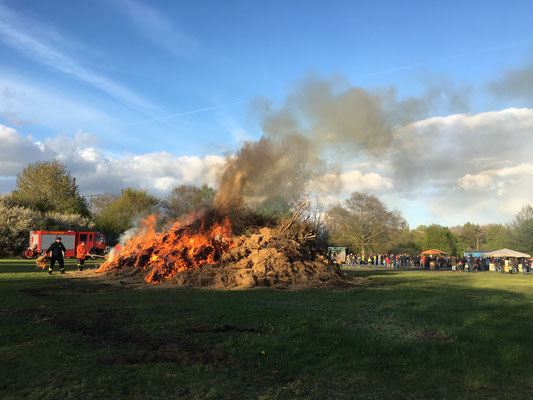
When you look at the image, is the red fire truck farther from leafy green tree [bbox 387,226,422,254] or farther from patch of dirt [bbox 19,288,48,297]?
leafy green tree [bbox 387,226,422,254]

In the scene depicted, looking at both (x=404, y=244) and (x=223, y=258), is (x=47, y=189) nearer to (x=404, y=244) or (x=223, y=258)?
(x=223, y=258)

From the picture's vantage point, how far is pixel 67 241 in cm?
3838

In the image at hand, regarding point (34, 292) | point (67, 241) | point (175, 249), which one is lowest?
point (34, 292)

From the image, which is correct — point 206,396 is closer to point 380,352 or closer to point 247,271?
point 380,352

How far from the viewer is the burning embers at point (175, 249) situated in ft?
59.7

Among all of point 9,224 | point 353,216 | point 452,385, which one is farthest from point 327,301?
point 353,216

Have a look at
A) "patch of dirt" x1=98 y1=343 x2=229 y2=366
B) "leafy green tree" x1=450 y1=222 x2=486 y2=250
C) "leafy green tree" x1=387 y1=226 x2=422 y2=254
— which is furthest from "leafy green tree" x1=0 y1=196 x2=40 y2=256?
"leafy green tree" x1=450 y1=222 x2=486 y2=250

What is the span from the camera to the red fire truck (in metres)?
37.5

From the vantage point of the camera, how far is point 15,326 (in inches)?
306

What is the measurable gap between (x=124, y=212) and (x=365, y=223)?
42323 mm

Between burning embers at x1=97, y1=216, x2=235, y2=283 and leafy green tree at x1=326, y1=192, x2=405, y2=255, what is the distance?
5029 centimetres

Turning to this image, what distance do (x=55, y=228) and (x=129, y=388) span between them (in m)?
48.3

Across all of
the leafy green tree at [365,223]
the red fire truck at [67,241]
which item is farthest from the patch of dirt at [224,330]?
the leafy green tree at [365,223]

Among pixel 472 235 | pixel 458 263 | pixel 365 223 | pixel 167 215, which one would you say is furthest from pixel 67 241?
pixel 472 235
